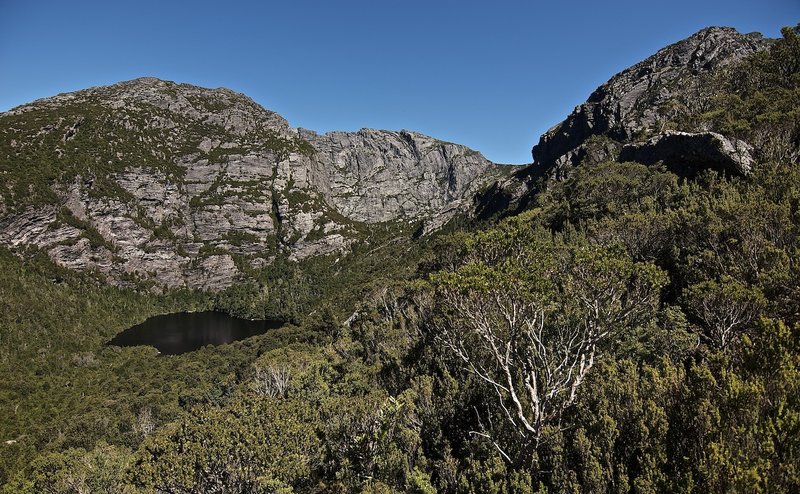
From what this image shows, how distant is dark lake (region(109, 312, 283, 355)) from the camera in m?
158

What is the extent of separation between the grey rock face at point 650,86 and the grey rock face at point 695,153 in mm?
57621

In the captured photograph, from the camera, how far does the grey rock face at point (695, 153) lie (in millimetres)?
49312

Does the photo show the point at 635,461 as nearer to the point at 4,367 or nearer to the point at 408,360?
the point at 408,360

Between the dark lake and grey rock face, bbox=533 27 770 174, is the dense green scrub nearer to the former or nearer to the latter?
grey rock face, bbox=533 27 770 174

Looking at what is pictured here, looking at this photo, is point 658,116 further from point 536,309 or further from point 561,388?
point 561,388

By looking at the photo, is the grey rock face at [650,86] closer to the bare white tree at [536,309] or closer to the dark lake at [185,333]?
the bare white tree at [536,309]

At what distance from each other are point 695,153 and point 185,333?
189053 millimetres

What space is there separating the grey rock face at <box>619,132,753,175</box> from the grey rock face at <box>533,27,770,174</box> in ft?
189

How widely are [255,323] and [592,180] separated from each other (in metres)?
172

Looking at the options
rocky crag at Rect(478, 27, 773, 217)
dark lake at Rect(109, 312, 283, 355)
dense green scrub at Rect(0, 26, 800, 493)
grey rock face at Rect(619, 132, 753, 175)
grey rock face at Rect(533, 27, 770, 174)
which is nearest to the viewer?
dense green scrub at Rect(0, 26, 800, 493)

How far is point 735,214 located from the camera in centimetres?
2850

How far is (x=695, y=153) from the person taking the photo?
59.8 metres

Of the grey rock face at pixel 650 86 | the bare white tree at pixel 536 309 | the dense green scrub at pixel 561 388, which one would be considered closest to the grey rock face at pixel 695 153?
the dense green scrub at pixel 561 388

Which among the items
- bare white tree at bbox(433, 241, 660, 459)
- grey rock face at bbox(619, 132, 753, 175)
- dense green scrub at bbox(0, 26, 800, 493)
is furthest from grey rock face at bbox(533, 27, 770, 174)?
bare white tree at bbox(433, 241, 660, 459)
